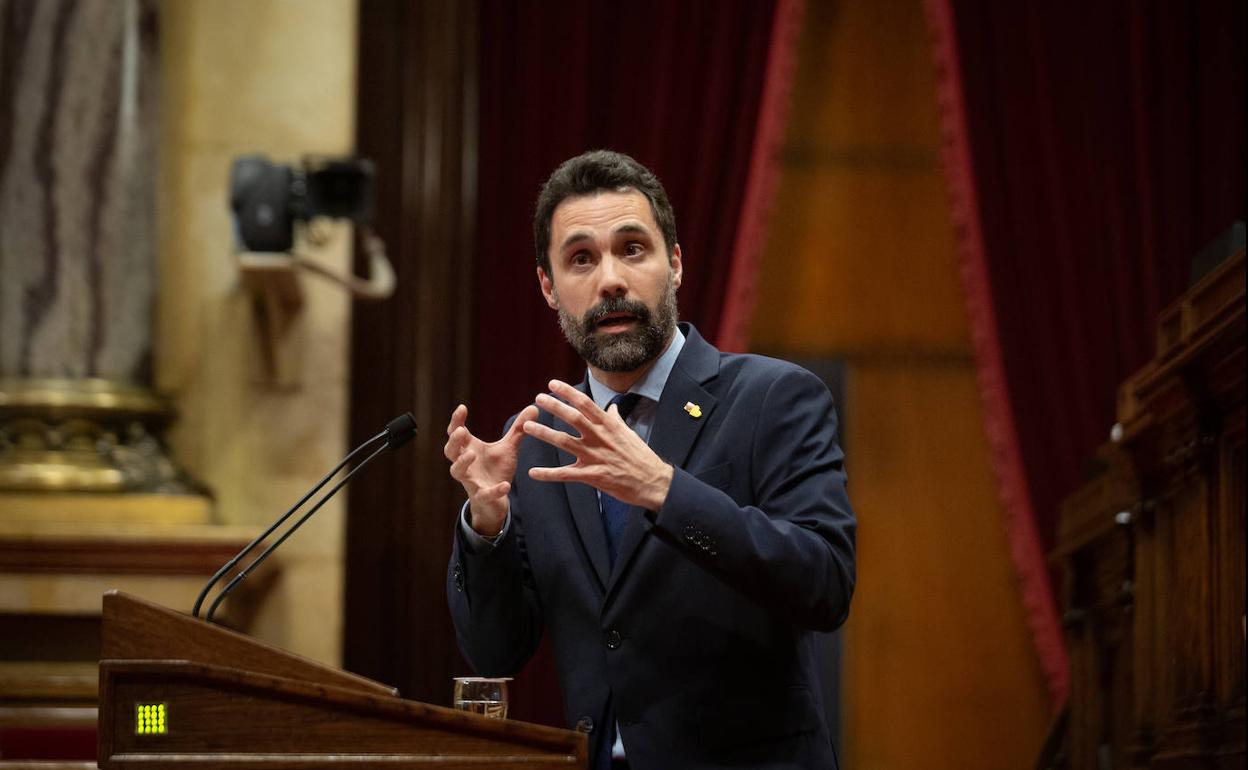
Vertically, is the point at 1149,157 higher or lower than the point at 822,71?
lower

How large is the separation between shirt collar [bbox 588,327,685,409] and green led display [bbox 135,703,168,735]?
2.63 feet

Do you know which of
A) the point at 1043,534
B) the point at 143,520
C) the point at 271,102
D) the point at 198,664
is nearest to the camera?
the point at 198,664

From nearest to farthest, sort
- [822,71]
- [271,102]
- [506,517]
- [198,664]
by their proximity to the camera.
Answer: [198,664] < [506,517] < [271,102] < [822,71]

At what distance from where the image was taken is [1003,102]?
5.21 m

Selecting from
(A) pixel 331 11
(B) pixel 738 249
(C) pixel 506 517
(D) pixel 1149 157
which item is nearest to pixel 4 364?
(A) pixel 331 11

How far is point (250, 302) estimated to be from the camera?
4.62m

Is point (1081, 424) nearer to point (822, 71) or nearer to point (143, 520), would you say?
point (822, 71)

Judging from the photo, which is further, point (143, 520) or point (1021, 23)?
point (1021, 23)

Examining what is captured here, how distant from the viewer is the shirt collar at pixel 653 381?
2195 mm

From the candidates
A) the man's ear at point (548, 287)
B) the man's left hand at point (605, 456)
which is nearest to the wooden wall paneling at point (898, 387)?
the man's ear at point (548, 287)

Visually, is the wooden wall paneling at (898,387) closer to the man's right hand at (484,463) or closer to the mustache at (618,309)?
the mustache at (618,309)

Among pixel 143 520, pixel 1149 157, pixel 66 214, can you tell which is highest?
pixel 1149 157

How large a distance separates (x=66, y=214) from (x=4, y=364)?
46cm

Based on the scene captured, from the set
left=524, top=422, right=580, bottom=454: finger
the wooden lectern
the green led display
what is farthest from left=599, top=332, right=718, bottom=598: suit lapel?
the green led display
